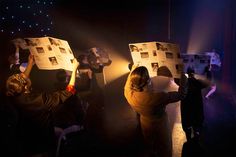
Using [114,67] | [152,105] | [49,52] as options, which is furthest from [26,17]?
[152,105]

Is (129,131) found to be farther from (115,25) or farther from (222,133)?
(115,25)

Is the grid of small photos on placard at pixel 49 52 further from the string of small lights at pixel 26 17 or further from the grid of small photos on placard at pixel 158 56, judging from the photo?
the string of small lights at pixel 26 17

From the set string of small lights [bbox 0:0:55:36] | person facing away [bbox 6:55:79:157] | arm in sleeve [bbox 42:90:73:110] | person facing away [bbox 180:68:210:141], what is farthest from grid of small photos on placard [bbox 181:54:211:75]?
string of small lights [bbox 0:0:55:36]

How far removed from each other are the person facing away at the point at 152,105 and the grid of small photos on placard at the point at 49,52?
1.23 meters

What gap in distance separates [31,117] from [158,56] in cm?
226

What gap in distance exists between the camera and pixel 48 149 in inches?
163

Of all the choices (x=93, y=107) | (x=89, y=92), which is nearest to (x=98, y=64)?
(x=89, y=92)

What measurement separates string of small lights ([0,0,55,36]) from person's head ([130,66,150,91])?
4.33 m

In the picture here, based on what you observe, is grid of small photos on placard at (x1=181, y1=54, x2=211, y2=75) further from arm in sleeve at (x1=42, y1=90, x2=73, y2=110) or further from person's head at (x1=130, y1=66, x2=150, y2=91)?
arm in sleeve at (x1=42, y1=90, x2=73, y2=110)

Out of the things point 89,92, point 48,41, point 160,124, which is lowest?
point 89,92

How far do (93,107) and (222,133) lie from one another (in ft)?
14.1

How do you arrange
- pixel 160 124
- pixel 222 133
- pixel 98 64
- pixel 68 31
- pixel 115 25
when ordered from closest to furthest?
pixel 160 124 → pixel 222 133 → pixel 98 64 → pixel 68 31 → pixel 115 25

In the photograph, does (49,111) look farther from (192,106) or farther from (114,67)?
(114,67)

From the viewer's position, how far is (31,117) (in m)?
4.02
